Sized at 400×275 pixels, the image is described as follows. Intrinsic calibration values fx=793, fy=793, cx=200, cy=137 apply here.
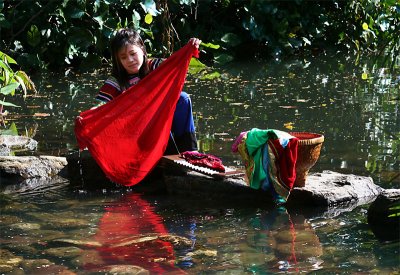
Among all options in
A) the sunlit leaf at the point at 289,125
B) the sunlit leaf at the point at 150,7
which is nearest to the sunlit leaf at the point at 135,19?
the sunlit leaf at the point at 150,7

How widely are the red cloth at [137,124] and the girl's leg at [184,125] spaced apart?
0.11 m

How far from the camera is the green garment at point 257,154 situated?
16.3ft

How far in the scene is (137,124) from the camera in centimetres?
569

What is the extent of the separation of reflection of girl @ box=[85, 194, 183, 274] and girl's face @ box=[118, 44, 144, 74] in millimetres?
1023

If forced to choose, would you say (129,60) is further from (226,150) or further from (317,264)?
(317,264)

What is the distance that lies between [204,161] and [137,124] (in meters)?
0.58

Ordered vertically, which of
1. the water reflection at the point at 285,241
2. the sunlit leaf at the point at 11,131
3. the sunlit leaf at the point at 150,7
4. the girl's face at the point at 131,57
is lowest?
the water reflection at the point at 285,241

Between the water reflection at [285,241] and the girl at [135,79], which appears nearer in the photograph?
the water reflection at [285,241]

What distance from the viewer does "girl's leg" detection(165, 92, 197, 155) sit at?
5773 mm

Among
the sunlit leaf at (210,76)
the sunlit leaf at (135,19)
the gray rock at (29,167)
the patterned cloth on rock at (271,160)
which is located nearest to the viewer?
the patterned cloth on rock at (271,160)

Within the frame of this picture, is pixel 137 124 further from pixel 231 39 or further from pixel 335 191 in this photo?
pixel 231 39

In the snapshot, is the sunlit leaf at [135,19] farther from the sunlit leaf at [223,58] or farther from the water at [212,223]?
the water at [212,223]

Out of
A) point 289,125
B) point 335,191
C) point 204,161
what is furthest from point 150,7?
point 335,191

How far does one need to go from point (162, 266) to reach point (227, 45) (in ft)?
33.2
